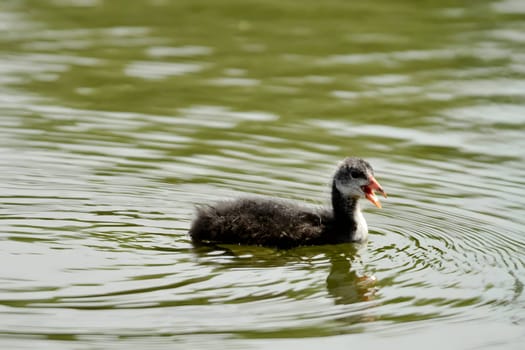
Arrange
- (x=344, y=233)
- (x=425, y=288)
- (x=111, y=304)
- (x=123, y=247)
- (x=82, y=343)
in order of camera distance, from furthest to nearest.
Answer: (x=344, y=233) < (x=123, y=247) < (x=425, y=288) < (x=111, y=304) < (x=82, y=343)

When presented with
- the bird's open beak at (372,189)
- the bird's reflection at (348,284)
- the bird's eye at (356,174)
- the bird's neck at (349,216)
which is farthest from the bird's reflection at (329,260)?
the bird's eye at (356,174)

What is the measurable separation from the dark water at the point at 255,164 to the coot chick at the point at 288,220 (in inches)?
5.4

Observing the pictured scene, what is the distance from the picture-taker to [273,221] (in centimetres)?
1031

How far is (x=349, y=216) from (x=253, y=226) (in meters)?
0.84

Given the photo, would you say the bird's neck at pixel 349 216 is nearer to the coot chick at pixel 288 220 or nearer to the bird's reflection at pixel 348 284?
the coot chick at pixel 288 220

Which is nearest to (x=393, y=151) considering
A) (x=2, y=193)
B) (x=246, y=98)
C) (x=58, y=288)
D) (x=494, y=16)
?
(x=246, y=98)

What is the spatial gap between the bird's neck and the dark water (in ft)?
0.41

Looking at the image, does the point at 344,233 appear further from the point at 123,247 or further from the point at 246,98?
the point at 246,98

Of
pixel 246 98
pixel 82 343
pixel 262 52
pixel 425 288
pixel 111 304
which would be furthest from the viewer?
pixel 262 52

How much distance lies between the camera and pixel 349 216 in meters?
10.6

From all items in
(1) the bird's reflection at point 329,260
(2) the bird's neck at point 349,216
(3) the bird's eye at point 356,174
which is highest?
(3) the bird's eye at point 356,174

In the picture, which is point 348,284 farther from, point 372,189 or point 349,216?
point 372,189

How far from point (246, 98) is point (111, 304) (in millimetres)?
7230

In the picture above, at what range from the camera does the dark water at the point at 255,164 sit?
8.32 metres
